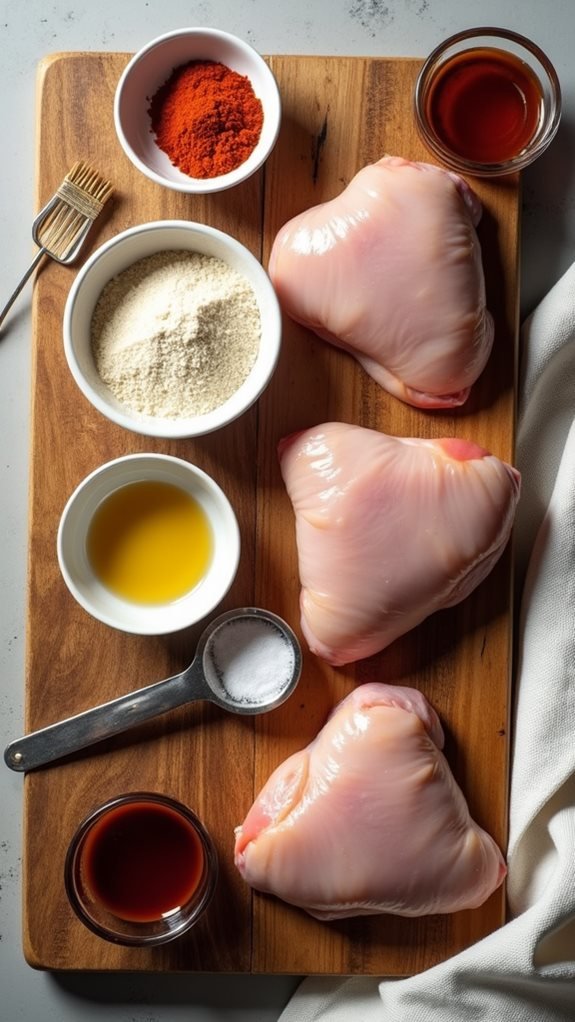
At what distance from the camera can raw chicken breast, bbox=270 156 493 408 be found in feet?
4.14

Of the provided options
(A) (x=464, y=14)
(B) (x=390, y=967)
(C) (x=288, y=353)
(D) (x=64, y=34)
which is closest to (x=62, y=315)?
(C) (x=288, y=353)

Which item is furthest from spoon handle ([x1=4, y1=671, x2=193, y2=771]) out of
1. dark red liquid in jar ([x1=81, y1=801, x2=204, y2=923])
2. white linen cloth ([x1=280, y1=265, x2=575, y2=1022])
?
white linen cloth ([x1=280, y1=265, x2=575, y2=1022])

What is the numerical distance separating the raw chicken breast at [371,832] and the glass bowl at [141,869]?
0.07 metres

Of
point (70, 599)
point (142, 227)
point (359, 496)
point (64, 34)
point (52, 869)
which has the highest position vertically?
point (64, 34)

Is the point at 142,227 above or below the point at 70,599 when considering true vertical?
above

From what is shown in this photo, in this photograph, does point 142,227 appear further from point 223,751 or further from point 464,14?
point 223,751

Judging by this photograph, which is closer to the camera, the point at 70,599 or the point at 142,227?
the point at 142,227

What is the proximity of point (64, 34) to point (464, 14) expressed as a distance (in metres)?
0.57

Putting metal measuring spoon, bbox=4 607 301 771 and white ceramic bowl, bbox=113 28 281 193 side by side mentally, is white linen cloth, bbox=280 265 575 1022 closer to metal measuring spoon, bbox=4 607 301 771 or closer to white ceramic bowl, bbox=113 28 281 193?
metal measuring spoon, bbox=4 607 301 771

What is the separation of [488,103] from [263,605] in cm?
75

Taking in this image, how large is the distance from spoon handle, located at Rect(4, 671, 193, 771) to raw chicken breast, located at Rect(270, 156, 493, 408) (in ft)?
1.68

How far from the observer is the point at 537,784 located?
1347 millimetres

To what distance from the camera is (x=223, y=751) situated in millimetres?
1354

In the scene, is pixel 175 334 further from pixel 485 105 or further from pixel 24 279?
pixel 485 105
